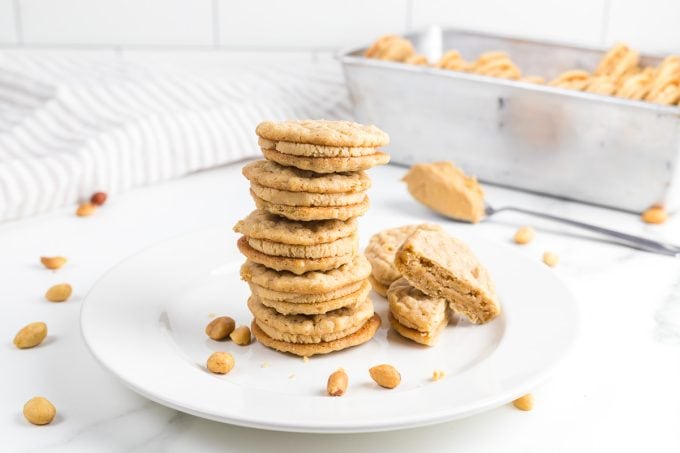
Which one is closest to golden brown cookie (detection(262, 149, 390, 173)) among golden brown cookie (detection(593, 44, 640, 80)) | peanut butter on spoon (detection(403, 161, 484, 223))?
peanut butter on spoon (detection(403, 161, 484, 223))

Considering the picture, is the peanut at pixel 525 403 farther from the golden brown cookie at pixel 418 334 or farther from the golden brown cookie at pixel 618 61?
the golden brown cookie at pixel 618 61

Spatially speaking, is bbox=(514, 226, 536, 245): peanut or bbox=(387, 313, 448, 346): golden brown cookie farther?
bbox=(514, 226, 536, 245): peanut

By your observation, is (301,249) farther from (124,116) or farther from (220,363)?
(124,116)

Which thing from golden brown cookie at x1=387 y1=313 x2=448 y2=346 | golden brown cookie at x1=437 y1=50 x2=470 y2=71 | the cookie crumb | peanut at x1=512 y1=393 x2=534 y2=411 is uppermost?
golden brown cookie at x1=437 y1=50 x2=470 y2=71

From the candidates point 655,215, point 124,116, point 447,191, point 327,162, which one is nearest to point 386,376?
point 327,162

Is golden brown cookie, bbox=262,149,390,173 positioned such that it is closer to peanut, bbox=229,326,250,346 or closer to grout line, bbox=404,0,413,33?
peanut, bbox=229,326,250,346

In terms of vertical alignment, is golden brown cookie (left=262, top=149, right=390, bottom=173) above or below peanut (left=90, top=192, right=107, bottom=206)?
above
